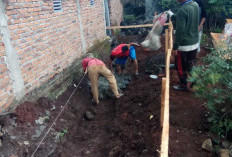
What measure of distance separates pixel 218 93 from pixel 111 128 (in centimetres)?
225

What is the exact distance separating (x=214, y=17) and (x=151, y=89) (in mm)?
8128

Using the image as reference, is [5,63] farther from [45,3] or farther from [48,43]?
[45,3]

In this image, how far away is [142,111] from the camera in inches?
172

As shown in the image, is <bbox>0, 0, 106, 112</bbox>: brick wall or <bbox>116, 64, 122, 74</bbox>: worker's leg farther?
<bbox>116, 64, 122, 74</bbox>: worker's leg

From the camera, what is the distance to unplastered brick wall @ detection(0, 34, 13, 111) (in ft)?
11.6

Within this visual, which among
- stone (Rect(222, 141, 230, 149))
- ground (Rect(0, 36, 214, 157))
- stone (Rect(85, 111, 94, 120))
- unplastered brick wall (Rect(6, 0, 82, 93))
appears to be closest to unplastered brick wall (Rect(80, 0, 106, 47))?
unplastered brick wall (Rect(6, 0, 82, 93))

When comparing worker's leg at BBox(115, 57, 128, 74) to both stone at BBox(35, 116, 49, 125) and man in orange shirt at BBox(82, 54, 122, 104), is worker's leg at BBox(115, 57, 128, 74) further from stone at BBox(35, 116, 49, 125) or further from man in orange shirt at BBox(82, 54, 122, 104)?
stone at BBox(35, 116, 49, 125)

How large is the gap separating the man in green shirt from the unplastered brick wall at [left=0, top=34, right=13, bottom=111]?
3.29 metres

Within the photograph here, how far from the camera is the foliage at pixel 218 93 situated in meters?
2.95

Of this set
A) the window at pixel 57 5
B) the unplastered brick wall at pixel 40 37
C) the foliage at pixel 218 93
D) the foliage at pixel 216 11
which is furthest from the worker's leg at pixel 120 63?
the foliage at pixel 216 11

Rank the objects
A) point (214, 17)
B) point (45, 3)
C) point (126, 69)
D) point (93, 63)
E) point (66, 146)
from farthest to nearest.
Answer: point (214, 17) → point (126, 69) → point (93, 63) → point (45, 3) → point (66, 146)

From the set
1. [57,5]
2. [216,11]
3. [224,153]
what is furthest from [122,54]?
[216,11]

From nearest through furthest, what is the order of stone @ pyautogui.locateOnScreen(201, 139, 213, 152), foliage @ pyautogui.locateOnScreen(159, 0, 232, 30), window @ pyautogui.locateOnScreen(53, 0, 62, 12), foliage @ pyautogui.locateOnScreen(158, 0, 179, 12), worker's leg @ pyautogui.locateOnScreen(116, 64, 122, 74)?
stone @ pyautogui.locateOnScreen(201, 139, 213, 152)
window @ pyautogui.locateOnScreen(53, 0, 62, 12)
worker's leg @ pyautogui.locateOnScreen(116, 64, 122, 74)
foliage @ pyautogui.locateOnScreen(159, 0, 232, 30)
foliage @ pyautogui.locateOnScreen(158, 0, 179, 12)

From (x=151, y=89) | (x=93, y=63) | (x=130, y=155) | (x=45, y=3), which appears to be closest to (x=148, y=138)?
(x=130, y=155)
